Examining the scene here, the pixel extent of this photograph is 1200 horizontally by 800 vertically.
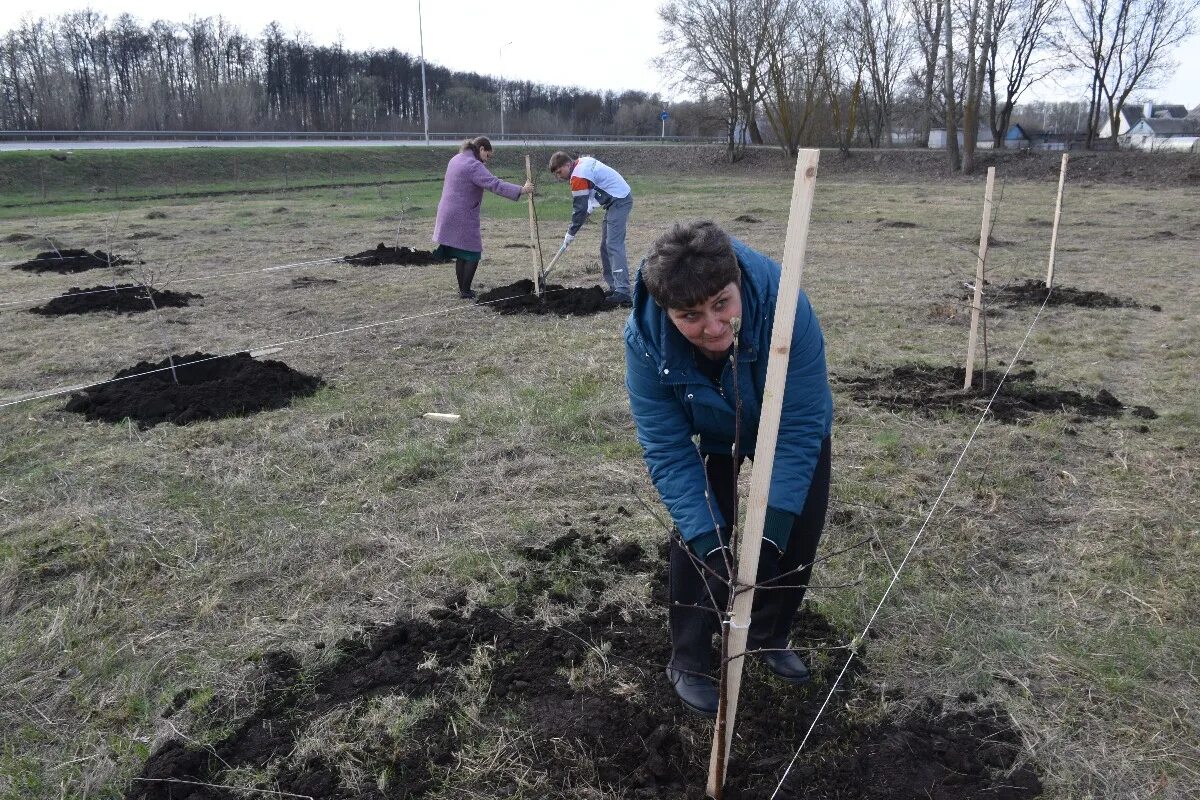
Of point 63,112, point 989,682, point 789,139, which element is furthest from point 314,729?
point 63,112

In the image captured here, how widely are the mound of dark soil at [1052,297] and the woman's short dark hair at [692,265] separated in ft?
22.0

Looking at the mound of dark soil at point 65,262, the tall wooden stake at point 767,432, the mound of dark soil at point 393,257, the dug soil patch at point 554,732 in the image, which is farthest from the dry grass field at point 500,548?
the mound of dark soil at point 65,262

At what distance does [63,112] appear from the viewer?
35750mm

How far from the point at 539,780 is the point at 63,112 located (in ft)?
142

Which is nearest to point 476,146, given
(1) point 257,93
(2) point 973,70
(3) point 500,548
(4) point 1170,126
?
(3) point 500,548

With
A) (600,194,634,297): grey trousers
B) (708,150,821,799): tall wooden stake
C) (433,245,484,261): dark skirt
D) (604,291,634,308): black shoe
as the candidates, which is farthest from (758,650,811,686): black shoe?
(433,245,484,261): dark skirt

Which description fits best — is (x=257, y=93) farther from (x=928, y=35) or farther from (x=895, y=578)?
(x=895, y=578)

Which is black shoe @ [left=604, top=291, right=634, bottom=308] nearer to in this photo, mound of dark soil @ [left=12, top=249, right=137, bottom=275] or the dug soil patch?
the dug soil patch

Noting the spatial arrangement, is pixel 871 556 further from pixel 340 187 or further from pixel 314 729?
pixel 340 187

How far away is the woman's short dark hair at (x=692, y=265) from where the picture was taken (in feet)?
5.74

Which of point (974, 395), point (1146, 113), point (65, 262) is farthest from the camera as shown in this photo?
point (1146, 113)

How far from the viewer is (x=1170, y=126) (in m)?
53.2

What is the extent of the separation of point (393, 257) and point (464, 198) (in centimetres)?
309

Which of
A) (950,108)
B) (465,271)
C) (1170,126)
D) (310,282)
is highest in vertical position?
(1170,126)
